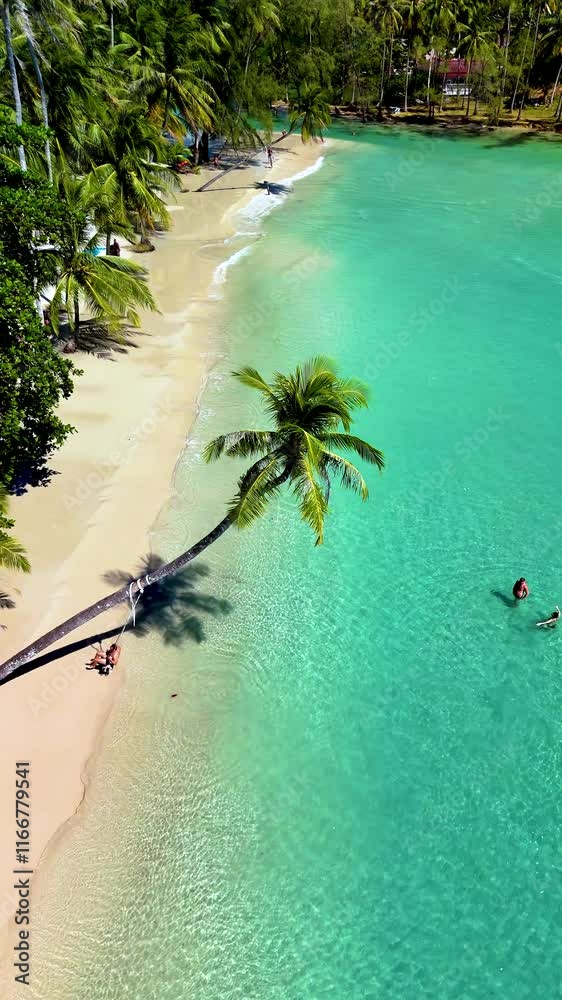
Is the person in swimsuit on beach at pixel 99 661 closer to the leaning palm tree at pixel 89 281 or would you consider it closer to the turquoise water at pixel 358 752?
the turquoise water at pixel 358 752

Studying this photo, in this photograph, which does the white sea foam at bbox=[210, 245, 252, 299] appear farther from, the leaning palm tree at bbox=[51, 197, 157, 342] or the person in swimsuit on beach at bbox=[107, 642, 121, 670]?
the person in swimsuit on beach at bbox=[107, 642, 121, 670]

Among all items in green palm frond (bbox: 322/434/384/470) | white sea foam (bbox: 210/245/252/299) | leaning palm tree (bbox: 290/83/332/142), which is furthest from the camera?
leaning palm tree (bbox: 290/83/332/142)

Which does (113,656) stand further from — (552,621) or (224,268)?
(224,268)

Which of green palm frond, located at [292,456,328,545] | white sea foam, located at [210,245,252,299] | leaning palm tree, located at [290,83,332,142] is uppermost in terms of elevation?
leaning palm tree, located at [290,83,332,142]

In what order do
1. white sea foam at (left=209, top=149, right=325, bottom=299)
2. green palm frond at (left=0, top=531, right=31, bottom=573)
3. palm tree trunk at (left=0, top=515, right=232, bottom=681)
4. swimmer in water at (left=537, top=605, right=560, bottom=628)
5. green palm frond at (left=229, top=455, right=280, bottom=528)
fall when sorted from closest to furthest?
green palm frond at (left=229, top=455, right=280, bottom=528)
palm tree trunk at (left=0, top=515, right=232, bottom=681)
green palm frond at (left=0, top=531, right=31, bottom=573)
swimmer in water at (left=537, top=605, right=560, bottom=628)
white sea foam at (left=209, top=149, right=325, bottom=299)

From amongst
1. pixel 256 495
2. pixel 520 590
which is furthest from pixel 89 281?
pixel 520 590

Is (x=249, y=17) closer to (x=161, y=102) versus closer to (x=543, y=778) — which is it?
(x=161, y=102)

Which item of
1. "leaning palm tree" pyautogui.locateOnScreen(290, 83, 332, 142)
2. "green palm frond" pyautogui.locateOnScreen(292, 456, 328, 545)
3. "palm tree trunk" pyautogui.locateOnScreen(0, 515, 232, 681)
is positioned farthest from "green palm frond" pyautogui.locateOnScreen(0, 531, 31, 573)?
"leaning palm tree" pyautogui.locateOnScreen(290, 83, 332, 142)

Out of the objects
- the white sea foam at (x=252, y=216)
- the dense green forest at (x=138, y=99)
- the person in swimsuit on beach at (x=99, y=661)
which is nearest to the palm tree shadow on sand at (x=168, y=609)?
the person in swimsuit on beach at (x=99, y=661)
